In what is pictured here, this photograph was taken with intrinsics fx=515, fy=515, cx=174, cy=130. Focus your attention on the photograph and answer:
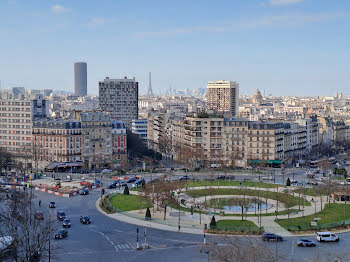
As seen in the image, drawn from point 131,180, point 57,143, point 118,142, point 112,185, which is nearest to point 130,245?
point 112,185

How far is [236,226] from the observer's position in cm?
5122

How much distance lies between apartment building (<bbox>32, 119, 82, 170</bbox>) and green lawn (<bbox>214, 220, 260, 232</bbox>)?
164ft

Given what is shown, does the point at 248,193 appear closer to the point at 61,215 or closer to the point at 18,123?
the point at 61,215

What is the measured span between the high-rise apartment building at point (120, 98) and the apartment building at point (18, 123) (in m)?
67.8

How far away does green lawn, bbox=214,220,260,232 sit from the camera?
49531 millimetres

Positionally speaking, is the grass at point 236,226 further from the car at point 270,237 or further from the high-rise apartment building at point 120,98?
the high-rise apartment building at point 120,98

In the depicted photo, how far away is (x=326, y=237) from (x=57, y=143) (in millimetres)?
62570

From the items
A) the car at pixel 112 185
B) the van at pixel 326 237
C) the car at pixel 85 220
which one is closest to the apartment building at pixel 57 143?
the car at pixel 112 185

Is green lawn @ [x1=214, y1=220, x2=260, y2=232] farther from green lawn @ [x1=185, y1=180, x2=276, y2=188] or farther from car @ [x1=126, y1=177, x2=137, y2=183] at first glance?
car @ [x1=126, y1=177, x2=137, y2=183]

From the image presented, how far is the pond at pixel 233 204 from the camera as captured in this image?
61.2 metres

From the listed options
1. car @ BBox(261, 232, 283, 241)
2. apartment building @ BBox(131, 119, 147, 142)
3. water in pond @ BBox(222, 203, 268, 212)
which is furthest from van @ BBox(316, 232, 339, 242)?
apartment building @ BBox(131, 119, 147, 142)

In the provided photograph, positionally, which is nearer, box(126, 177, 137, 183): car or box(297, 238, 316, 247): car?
box(297, 238, 316, 247): car

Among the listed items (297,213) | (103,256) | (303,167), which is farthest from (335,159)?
(103,256)

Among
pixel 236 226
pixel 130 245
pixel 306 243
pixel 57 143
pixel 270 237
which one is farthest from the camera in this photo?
pixel 57 143
